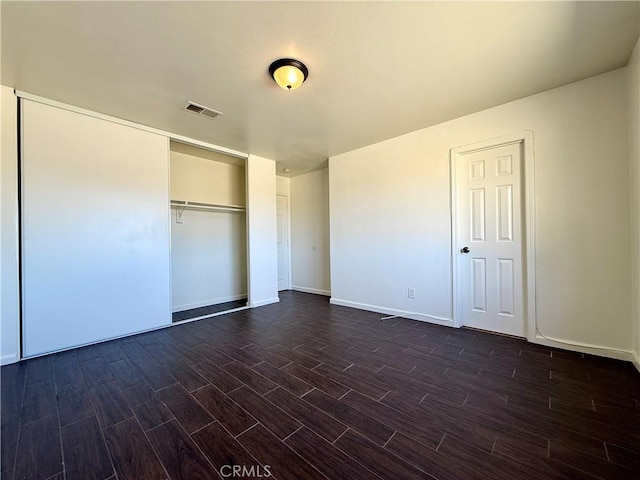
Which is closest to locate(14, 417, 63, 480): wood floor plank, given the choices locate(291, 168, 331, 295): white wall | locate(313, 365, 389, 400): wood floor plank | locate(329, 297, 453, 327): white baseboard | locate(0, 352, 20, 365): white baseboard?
locate(0, 352, 20, 365): white baseboard

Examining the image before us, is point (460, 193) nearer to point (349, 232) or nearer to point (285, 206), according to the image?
point (349, 232)

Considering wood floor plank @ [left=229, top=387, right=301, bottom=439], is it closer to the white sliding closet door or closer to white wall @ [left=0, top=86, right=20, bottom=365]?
the white sliding closet door

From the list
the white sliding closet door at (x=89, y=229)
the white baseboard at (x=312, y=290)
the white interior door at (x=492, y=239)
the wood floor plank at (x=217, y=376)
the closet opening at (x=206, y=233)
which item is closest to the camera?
the wood floor plank at (x=217, y=376)

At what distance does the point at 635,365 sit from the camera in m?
2.17

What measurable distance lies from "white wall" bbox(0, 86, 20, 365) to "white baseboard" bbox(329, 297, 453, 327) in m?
3.92

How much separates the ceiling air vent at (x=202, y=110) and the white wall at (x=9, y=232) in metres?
1.60

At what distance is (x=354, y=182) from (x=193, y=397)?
360cm

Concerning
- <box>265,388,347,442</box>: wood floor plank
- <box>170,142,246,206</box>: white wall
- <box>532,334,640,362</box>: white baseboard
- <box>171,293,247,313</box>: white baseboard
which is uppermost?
<box>170,142,246,206</box>: white wall

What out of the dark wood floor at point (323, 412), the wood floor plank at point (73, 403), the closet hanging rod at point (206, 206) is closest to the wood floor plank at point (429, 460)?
the dark wood floor at point (323, 412)

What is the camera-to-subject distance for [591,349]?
2422 millimetres

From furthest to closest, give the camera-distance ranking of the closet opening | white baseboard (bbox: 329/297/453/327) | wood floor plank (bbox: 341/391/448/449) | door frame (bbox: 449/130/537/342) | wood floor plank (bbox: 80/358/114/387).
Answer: the closet opening, white baseboard (bbox: 329/297/453/327), door frame (bbox: 449/130/537/342), wood floor plank (bbox: 80/358/114/387), wood floor plank (bbox: 341/391/448/449)

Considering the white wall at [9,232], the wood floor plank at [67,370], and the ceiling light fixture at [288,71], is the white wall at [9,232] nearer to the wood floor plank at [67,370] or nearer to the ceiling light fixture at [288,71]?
the wood floor plank at [67,370]

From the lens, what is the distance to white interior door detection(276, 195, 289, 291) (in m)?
5.91

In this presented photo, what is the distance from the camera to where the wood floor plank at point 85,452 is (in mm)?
1281
